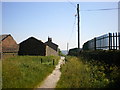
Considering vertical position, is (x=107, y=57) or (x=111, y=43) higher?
(x=111, y=43)

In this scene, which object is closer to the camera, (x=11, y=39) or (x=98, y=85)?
(x=98, y=85)

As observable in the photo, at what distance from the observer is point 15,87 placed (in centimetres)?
836

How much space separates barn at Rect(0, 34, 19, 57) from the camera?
35.2 metres

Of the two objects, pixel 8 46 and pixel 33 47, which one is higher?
pixel 8 46

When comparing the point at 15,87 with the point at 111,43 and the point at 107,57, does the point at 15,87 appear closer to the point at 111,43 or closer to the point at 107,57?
the point at 107,57

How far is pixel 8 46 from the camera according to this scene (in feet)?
128

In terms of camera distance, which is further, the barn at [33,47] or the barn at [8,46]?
the barn at [33,47]

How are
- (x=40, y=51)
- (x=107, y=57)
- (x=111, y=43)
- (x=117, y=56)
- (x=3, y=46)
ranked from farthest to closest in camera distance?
(x=40, y=51), (x=3, y=46), (x=111, y=43), (x=107, y=57), (x=117, y=56)

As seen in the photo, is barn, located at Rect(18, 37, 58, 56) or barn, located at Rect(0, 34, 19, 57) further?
barn, located at Rect(18, 37, 58, 56)

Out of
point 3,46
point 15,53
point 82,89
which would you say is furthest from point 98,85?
point 15,53

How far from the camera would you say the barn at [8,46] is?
3516 cm

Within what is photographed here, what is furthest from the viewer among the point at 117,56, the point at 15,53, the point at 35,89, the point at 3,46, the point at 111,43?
the point at 15,53

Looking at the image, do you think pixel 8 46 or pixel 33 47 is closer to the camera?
pixel 8 46

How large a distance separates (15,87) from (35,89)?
1048mm
